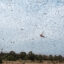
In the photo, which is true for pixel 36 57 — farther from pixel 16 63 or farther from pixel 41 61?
pixel 16 63

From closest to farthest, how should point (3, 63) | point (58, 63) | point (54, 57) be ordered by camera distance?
point (3, 63) < point (58, 63) < point (54, 57)

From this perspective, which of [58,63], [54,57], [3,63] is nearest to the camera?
[3,63]

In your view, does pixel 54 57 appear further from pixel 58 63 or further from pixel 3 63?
pixel 3 63

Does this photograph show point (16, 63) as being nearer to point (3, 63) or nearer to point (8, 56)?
point (3, 63)

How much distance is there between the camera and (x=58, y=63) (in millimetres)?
32125

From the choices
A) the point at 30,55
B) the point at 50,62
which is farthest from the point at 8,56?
the point at 50,62

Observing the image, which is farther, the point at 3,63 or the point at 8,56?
the point at 8,56

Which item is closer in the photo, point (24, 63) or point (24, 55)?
point (24, 63)

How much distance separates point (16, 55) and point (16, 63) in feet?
15.8

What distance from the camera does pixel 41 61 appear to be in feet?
111

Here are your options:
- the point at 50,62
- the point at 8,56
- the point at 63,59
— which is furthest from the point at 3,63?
the point at 63,59

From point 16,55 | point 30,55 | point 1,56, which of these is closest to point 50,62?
point 30,55

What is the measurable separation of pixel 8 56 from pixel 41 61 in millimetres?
5530

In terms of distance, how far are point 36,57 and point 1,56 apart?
19.5ft
